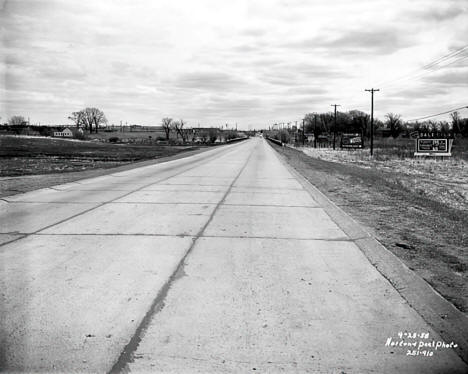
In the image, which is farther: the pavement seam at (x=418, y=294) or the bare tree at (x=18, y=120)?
the bare tree at (x=18, y=120)

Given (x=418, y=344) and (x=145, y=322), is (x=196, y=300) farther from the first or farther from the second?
(x=418, y=344)

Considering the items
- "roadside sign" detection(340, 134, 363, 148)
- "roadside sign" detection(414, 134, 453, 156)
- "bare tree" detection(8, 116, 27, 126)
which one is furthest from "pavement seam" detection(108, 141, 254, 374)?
"bare tree" detection(8, 116, 27, 126)

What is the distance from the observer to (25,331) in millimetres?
3965

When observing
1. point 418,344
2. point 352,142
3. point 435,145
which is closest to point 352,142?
point 352,142

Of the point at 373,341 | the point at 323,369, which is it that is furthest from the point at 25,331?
the point at 373,341

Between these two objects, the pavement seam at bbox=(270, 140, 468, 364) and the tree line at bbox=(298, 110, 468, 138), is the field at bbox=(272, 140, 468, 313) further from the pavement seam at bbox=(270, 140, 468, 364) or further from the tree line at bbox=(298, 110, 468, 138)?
the tree line at bbox=(298, 110, 468, 138)

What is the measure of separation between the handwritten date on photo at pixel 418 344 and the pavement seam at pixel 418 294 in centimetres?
13

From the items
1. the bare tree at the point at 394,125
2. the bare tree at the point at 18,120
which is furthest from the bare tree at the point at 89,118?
the bare tree at the point at 394,125

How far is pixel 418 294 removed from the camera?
501 cm

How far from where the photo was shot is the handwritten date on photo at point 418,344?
3748 mm

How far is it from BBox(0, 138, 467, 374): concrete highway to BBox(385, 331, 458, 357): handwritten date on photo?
0.05 m

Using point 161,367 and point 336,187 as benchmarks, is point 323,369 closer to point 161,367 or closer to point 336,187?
point 161,367

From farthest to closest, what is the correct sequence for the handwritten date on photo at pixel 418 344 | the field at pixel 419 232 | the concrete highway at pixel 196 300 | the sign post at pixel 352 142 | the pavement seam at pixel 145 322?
the sign post at pixel 352 142, the field at pixel 419 232, the handwritten date on photo at pixel 418 344, the concrete highway at pixel 196 300, the pavement seam at pixel 145 322

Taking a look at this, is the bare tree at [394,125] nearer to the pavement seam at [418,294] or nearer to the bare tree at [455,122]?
the bare tree at [455,122]
